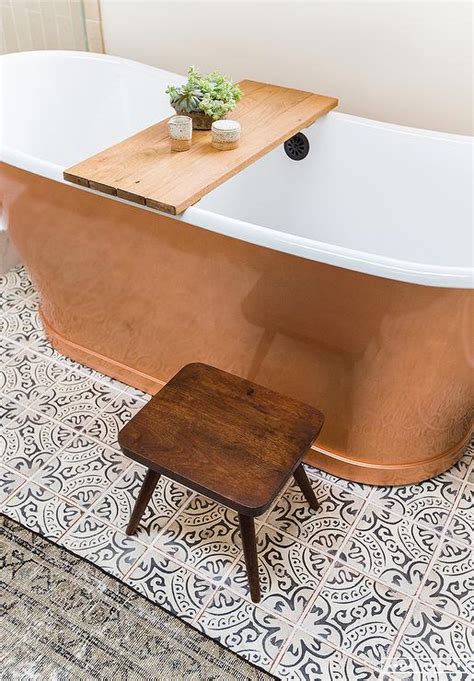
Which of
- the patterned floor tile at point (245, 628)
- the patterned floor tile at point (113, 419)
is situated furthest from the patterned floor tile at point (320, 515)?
the patterned floor tile at point (113, 419)

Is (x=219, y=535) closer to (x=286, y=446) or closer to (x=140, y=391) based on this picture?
(x=286, y=446)

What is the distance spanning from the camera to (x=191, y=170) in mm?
1582

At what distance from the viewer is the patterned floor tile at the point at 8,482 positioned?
5.60 feet

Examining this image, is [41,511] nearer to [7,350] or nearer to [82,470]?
[82,470]

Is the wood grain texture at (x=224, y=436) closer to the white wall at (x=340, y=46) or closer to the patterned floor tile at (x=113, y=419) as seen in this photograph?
the patterned floor tile at (x=113, y=419)

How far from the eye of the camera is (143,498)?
5.06 feet

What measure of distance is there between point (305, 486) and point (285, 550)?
152 mm

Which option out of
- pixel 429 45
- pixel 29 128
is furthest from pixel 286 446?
pixel 29 128

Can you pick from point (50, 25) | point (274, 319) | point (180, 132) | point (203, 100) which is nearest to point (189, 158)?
point (180, 132)

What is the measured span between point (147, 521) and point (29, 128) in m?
1.36

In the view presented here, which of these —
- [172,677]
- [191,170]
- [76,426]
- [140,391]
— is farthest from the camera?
[140,391]

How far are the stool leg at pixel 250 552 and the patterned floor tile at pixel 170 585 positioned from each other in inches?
4.0

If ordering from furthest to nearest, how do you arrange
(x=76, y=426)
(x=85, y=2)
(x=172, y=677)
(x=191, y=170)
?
(x=85, y=2)
(x=76, y=426)
(x=191, y=170)
(x=172, y=677)

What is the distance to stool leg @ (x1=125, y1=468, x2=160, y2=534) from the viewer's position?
1506 millimetres
